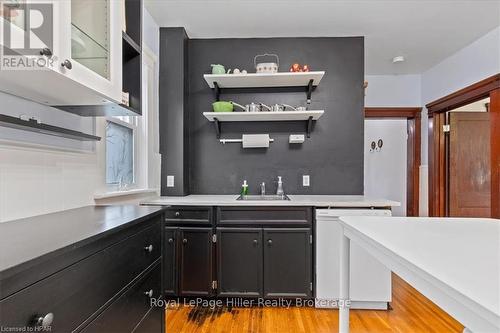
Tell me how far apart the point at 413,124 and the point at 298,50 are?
227cm

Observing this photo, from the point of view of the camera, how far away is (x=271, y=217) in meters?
2.40

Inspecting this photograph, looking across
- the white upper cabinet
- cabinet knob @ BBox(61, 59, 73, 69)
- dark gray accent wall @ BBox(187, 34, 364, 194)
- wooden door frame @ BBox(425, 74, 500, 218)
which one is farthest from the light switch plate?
wooden door frame @ BBox(425, 74, 500, 218)

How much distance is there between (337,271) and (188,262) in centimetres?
126

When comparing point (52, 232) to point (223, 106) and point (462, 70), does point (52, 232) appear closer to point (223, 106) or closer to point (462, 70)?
point (223, 106)

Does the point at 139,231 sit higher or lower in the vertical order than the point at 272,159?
lower

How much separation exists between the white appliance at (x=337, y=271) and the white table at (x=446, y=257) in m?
0.83

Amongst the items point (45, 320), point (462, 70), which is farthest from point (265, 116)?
point (462, 70)

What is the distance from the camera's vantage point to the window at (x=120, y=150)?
2.16 metres

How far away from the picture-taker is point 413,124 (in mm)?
4141

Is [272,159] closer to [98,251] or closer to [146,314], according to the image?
[146,314]

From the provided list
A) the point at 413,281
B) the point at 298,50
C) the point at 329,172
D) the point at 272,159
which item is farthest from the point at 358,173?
the point at 413,281

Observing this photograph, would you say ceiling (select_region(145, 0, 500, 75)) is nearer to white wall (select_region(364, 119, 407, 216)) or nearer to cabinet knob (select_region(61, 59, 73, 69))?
cabinet knob (select_region(61, 59, 73, 69))

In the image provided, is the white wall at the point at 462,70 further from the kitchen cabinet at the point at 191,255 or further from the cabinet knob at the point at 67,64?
the cabinet knob at the point at 67,64

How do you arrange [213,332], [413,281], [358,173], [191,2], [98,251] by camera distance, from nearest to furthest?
[413,281] → [98,251] → [213,332] → [191,2] → [358,173]
